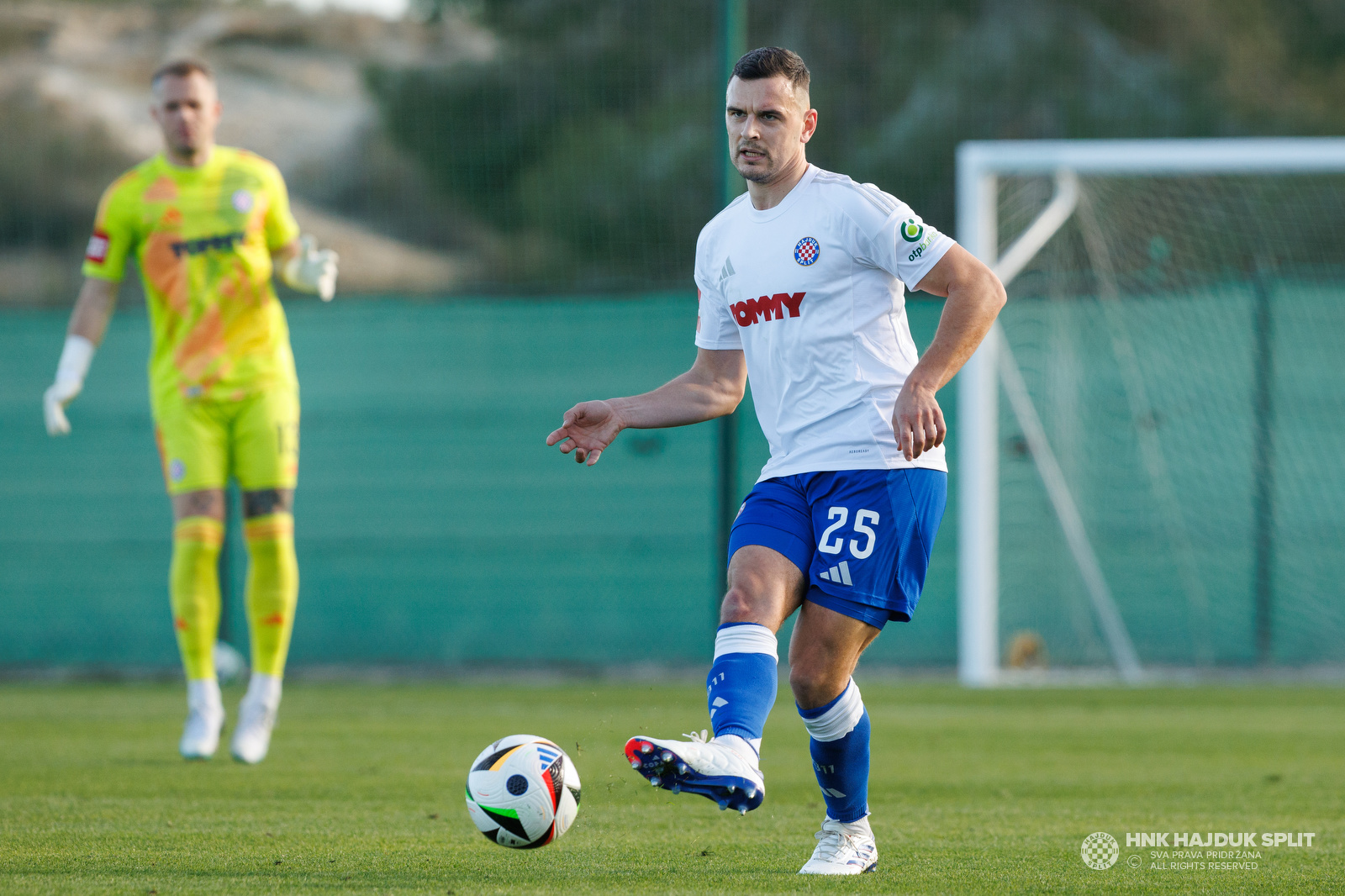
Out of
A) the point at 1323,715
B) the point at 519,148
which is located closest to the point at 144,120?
the point at 519,148

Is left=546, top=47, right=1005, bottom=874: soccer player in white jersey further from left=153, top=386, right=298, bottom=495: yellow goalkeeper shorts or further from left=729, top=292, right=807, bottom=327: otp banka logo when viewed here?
left=153, top=386, right=298, bottom=495: yellow goalkeeper shorts

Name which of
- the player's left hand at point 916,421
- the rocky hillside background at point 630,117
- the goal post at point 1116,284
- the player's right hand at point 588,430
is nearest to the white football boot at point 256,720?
the player's right hand at point 588,430

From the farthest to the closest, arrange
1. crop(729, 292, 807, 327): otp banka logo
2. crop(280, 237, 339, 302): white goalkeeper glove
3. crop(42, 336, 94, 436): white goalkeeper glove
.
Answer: crop(280, 237, 339, 302): white goalkeeper glove, crop(42, 336, 94, 436): white goalkeeper glove, crop(729, 292, 807, 327): otp banka logo

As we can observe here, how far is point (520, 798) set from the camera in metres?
3.67

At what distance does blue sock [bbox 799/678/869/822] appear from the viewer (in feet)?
12.7

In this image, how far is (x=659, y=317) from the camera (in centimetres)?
1066

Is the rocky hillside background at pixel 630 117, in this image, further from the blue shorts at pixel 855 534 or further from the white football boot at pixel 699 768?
the white football boot at pixel 699 768

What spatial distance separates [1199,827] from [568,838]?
70.1 inches

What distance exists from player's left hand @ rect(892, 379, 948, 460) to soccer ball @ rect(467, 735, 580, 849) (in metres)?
1.13

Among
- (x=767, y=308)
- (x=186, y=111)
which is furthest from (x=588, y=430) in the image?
(x=186, y=111)

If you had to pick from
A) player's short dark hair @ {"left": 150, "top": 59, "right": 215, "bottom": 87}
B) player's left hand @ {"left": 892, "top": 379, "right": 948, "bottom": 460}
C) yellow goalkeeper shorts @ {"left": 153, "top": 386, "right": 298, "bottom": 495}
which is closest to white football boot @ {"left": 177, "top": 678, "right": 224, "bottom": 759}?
yellow goalkeeper shorts @ {"left": 153, "top": 386, "right": 298, "bottom": 495}

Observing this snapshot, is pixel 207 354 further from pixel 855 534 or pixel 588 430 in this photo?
pixel 855 534

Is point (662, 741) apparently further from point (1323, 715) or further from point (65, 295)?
point (65, 295)

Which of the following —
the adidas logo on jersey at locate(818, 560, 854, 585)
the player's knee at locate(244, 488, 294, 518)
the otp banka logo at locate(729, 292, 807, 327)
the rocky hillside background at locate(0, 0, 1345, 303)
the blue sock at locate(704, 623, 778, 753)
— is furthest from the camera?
the rocky hillside background at locate(0, 0, 1345, 303)
